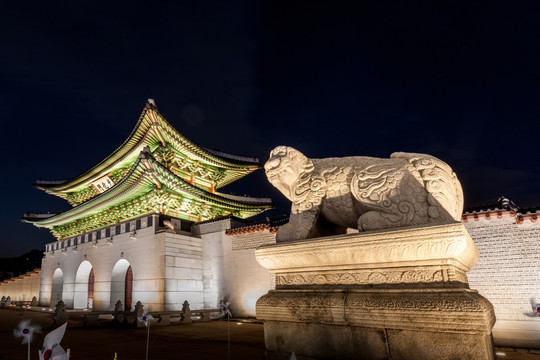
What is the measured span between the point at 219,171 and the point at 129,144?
17.1 ft

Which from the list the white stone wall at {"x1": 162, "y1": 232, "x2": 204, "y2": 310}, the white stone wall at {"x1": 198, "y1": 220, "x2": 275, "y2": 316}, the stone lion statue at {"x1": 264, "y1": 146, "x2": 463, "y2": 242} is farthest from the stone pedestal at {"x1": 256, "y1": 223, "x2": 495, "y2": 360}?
the white stone wall at {"x1": 162, "y1": 232, "x2": 204, "y2": 310}

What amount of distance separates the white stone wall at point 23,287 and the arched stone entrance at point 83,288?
278 inches

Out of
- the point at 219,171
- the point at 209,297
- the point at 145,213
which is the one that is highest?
the point at 219,171

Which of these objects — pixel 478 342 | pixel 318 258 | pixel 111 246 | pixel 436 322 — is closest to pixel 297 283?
pixel 318 258

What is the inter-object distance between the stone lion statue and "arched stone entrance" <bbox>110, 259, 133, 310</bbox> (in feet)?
47.4

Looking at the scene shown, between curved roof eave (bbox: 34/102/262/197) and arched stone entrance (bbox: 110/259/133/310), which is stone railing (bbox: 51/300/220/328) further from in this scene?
curved roof eave (bbox: 34/102/262/197)

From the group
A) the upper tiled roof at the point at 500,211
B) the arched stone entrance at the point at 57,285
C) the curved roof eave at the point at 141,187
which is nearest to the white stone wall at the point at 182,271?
the curved roof eave at the point at 141,187

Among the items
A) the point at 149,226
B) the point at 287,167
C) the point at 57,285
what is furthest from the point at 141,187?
the point at 287,167

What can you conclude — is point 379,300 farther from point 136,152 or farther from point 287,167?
point 136,152

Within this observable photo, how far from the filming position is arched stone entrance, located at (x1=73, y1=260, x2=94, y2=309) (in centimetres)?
1708

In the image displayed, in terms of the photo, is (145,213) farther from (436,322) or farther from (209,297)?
(436,322)

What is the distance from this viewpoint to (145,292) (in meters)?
13.3

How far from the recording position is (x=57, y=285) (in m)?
19.6

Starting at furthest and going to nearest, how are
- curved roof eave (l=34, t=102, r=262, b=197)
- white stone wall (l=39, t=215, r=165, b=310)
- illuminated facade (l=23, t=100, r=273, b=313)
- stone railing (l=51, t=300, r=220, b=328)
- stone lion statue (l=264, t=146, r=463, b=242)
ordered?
1. curved roof eave (l=34, t=102, r=262, b=197)
2. illuminated facade (l=23, t=100, r=273, b=313)
3. white stone wall (l=39, t=215, r=165, b=310)
4. stone railing (l=51, t=300, r=220, b=328)
5. stone lion statue (l=264, t=146, r=463, b=242)
